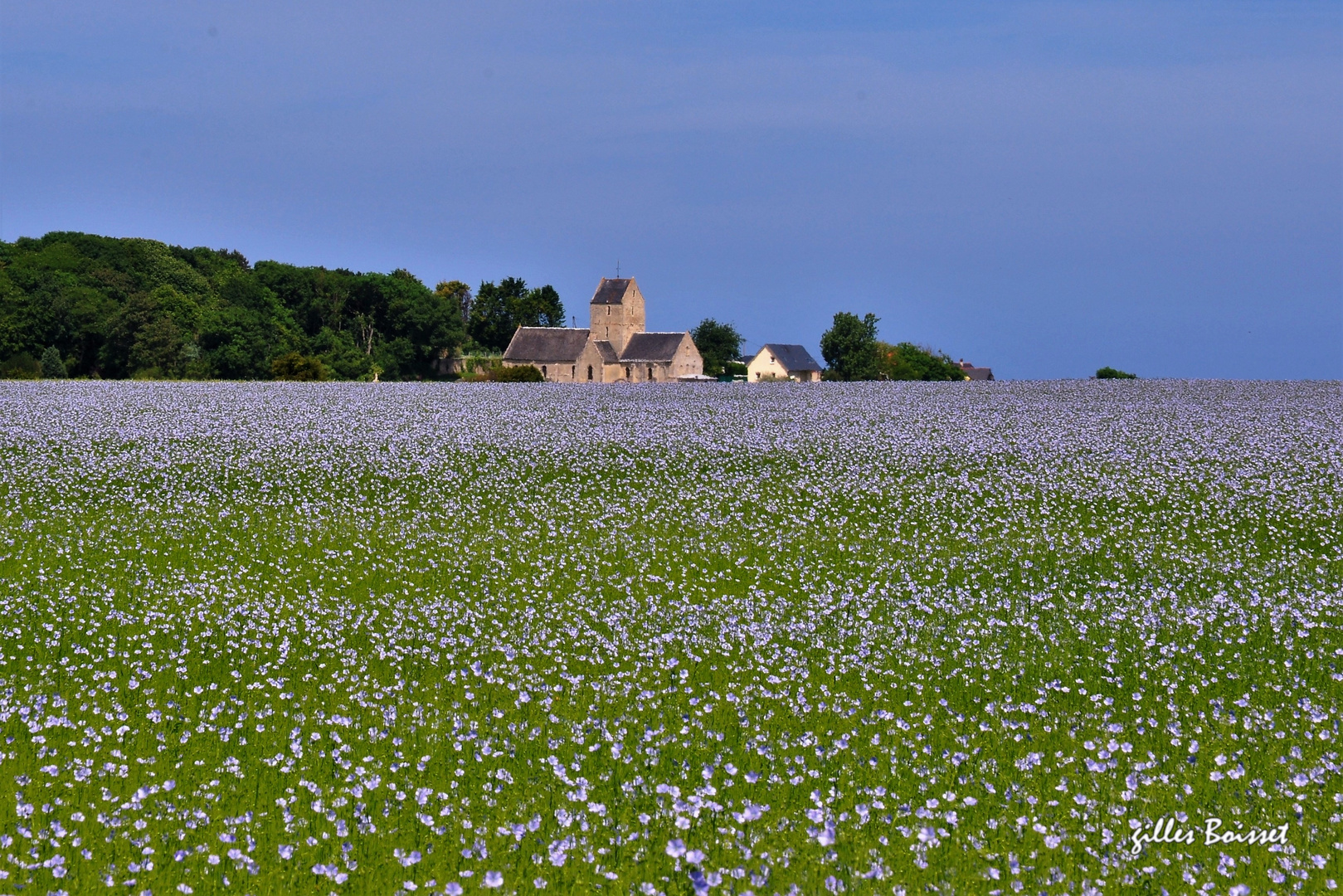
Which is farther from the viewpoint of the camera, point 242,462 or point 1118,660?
point 242,462

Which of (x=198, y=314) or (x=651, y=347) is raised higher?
(x=198, y=314)

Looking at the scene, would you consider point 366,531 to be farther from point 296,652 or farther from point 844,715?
point 844,715

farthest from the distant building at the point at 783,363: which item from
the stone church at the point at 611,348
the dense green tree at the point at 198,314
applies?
the dense green tree at the point at 198,314

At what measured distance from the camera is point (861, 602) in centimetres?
1287

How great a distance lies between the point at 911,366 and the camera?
126m

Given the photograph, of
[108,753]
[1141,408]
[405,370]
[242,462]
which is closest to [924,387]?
[1141,408]

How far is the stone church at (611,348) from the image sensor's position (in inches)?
4646

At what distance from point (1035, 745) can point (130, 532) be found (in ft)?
45.1

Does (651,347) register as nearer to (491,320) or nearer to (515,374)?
(491,320)

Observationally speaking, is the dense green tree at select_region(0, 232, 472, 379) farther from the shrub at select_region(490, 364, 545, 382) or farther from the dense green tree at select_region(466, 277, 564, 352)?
the shrub at select_region(490, 364, 545, 382)

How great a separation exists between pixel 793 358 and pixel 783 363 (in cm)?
311

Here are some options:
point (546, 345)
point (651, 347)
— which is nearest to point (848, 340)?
point (651, 347)

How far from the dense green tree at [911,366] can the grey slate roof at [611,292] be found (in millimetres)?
30655

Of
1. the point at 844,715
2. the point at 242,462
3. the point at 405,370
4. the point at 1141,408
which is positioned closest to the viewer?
the point at 844,715
